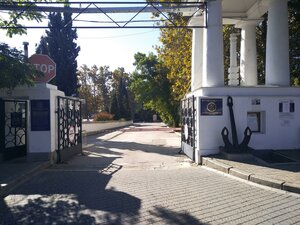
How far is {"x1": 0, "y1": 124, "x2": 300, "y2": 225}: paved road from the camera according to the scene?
6422 mm

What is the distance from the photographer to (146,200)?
7676 mm

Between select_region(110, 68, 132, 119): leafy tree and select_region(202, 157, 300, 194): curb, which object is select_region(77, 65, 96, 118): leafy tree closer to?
select_region(110, 68, 132, 119): leafy tree

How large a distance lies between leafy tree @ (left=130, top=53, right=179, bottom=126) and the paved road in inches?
1547

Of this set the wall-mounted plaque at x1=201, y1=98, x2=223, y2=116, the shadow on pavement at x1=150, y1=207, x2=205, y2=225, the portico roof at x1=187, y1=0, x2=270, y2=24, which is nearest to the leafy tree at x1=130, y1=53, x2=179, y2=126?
the portico roof at x1=187, y1=0, x2=270, y2=24

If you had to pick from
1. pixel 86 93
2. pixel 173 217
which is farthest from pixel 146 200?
pixel 86 93

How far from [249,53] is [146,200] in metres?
13.2

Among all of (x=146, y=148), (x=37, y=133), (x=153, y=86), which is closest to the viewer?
(x=37, y=133)

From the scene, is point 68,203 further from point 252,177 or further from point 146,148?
point 146,148

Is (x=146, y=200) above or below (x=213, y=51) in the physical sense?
below

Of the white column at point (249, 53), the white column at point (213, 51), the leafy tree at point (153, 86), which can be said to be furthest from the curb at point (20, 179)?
the leafy tree at point (153, 86)

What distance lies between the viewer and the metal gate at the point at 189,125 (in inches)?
548

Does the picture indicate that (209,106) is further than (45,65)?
No

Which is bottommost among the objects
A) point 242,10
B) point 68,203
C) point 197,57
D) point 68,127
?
point 68,203

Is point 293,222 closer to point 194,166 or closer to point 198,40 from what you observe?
point 194,166
